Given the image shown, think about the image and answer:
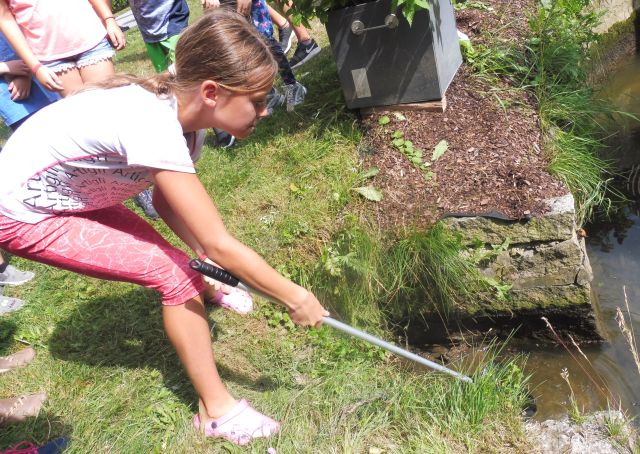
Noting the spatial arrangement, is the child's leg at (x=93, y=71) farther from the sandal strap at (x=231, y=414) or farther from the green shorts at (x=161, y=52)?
the sandal strap at (x=231, y=414)

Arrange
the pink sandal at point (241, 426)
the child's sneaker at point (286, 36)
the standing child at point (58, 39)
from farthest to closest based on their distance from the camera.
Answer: the child's sneaker at point (286, 36) < the standing child at point (58, 39) < the pink sandal at point (241, 426)

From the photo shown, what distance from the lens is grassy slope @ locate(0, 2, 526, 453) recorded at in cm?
241

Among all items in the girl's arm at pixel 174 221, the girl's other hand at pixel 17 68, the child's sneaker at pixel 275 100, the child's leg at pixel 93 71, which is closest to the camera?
the girl's arm at pixel 174 221

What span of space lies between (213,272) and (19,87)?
221cm

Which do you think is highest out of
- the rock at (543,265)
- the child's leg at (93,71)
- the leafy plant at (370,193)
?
the child's leg at (93,71)

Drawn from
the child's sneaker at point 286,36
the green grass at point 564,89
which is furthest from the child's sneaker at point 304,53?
the green grass at point 564,89

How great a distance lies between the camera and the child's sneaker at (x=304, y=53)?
18.4ft

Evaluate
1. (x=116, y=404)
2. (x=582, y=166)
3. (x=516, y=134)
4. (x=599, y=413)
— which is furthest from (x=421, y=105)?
(x=116, y=404)

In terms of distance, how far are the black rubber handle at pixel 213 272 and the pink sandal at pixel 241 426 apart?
0.65 meters

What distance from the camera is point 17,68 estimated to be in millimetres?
3463

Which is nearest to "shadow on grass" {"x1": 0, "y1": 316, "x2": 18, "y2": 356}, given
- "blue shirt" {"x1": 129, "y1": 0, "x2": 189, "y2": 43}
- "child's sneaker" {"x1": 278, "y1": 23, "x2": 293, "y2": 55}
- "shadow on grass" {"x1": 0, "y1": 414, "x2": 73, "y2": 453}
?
"shadow on grass" {"x1": 0, "y1": 414, "x2": 73, "y2": 453}

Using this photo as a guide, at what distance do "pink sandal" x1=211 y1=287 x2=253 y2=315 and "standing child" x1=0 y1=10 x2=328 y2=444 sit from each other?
2.88 feet

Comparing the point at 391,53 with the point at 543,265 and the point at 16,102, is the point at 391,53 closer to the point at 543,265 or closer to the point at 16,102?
the point at 543,265

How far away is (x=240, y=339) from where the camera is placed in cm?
316
